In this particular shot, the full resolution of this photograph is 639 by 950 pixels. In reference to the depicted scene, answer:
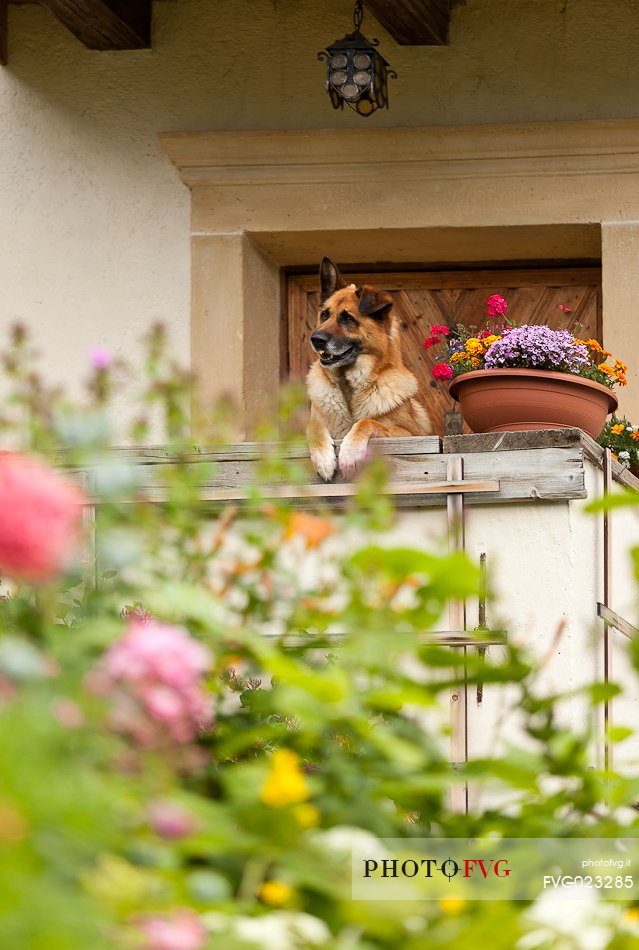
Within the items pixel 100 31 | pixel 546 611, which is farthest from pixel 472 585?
pixel 100 31

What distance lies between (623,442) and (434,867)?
3.96 meters

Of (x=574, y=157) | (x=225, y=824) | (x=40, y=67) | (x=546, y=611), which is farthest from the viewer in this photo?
(x=40, y=67)

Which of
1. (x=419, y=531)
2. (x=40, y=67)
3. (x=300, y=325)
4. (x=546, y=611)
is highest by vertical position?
(x=40, y=67)

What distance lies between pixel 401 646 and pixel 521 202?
483 cm

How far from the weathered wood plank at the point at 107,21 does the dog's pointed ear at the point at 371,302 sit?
1.62 metres

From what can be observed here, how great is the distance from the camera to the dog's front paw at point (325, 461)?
13.0 feet

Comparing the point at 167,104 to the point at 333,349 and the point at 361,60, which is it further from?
the point at 333,349

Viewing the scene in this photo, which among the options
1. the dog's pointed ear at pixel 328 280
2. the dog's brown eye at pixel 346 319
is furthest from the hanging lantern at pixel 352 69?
the dog's brown eye at pixel 346 319

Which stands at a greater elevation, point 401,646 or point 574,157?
point 574,157

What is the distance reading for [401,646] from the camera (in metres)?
1.05

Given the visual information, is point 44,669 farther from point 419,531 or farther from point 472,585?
point 419,531

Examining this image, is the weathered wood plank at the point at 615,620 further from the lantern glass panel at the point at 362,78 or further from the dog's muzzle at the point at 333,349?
the lantern glass panel at the point at 362,78

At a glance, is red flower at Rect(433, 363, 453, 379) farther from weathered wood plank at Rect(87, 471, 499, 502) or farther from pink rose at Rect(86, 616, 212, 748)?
pink rose at Rect(86, 616, 212, 748)

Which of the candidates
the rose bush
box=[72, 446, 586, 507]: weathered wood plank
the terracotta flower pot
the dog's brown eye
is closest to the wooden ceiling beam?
the dog's brown eye
